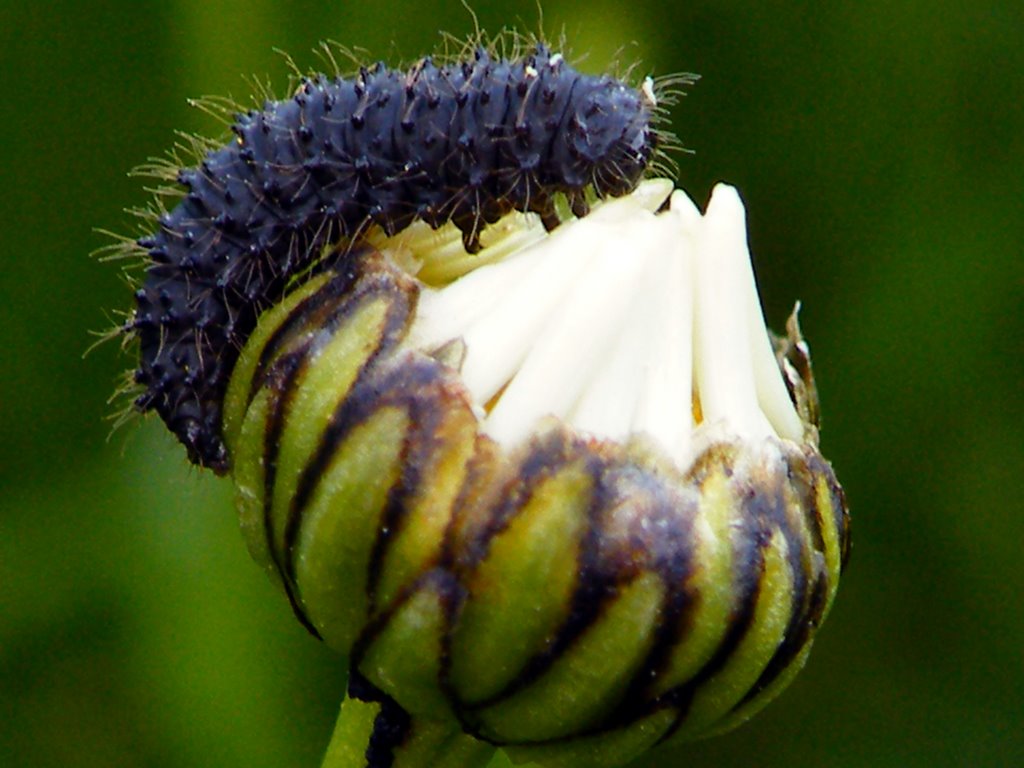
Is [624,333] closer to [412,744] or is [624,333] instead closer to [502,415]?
[502,415]

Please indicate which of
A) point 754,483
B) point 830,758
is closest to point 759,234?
point 830,758

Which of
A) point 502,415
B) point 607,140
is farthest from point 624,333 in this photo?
point 607,140

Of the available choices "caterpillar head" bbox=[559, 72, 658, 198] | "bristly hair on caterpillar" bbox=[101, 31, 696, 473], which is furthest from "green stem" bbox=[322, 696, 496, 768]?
"caterpillar head" bbox=[559, 72, 658, 198]

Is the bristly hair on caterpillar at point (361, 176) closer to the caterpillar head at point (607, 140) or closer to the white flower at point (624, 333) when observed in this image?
the caterpillar head at point (607, 140)

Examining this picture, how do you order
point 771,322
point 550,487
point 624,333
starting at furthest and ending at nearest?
point 771,322 < point 624,333 < point 550,487

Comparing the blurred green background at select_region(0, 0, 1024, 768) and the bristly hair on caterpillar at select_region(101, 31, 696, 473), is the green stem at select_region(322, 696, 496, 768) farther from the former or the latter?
the blurred green background at select_region(0, 0, 1024, 768)

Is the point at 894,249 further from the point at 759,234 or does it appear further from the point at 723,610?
the point at 723,610

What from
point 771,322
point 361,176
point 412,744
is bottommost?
point 771,322

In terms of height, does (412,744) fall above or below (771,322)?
above
